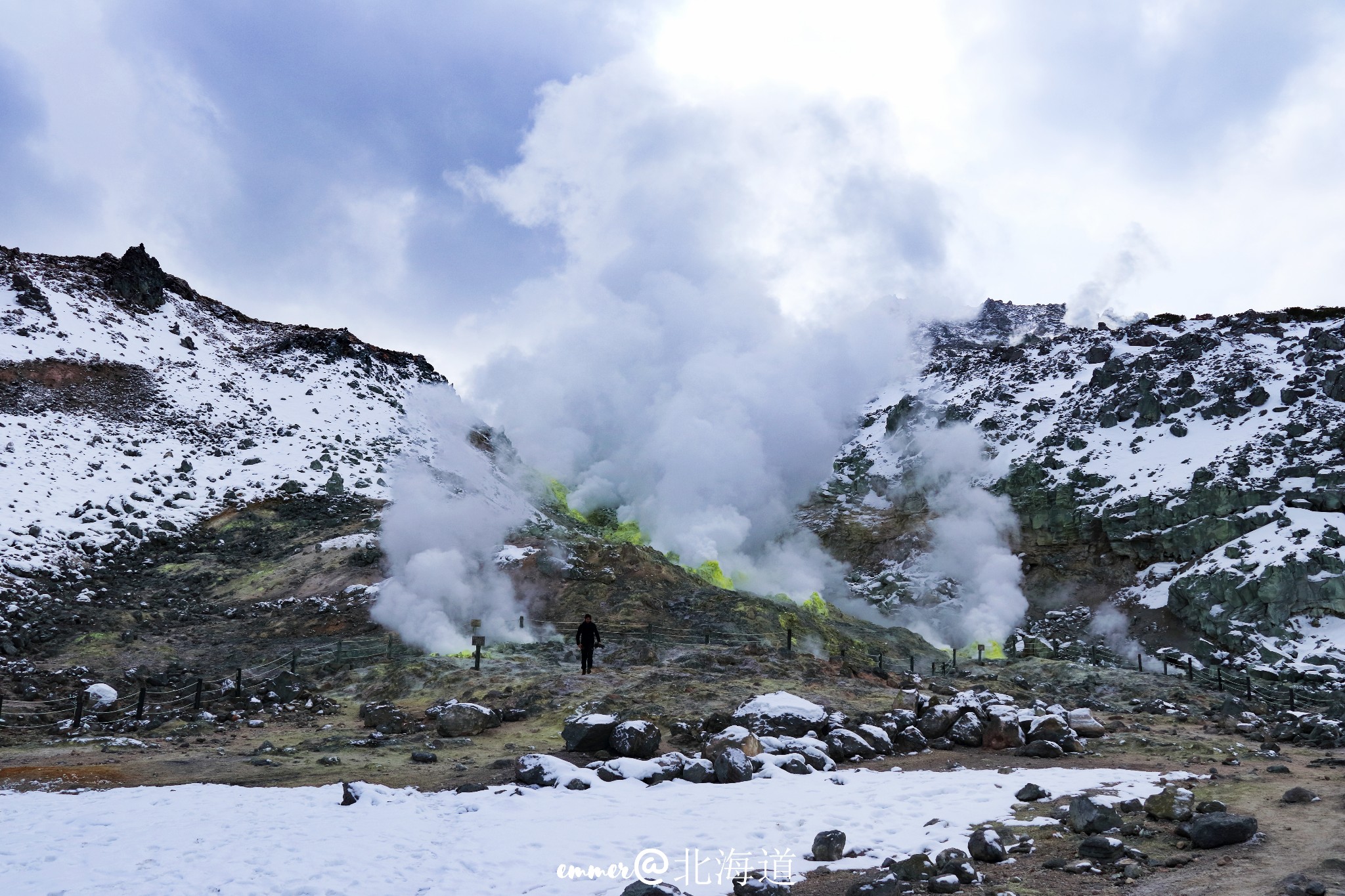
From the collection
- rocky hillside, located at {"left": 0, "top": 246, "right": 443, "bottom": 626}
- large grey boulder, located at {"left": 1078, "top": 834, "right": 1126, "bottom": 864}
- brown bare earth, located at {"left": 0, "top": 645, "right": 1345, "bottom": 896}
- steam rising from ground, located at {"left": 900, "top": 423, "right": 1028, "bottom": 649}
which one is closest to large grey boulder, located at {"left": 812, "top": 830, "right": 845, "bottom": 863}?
brown bare earth, located at {"left": 0, "top": 645, "right": 1345, "bottom": 896}

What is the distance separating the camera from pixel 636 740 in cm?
1303

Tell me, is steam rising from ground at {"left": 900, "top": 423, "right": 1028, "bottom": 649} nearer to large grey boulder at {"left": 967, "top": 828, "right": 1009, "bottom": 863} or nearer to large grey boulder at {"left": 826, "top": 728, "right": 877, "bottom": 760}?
large grey boulder at {"left": 826, "top": 728, "right": 877, "bottom": 760}

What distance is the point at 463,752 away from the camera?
14.4m

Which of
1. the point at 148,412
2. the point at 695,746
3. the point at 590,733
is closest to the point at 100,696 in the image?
the point at 590,733

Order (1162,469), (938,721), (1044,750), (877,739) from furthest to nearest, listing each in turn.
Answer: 1. (1162,469)
2. (938,721)
3. (877,739)
4. (1044,750)

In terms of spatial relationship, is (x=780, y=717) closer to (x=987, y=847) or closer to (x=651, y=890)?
(x=987, y=847)

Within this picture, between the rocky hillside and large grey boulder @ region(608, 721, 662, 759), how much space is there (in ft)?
Answer: 86.3

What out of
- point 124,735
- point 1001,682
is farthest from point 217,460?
point 1001,682

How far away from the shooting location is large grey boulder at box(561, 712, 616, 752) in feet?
43.7

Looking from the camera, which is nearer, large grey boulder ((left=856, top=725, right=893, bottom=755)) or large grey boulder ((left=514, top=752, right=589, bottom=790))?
large grey boulder ((left=514, top=752, right=589, bottom=790))

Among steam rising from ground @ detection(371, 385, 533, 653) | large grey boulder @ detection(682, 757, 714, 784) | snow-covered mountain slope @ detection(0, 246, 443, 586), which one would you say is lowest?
large grey boulder @ detection(682, 757, 714, 784)

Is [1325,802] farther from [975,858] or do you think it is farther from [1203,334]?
[1203,334]

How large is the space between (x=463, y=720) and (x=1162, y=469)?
46375 mm

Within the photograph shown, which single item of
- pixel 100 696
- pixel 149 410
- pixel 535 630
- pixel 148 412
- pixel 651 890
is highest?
pixel 149 410
